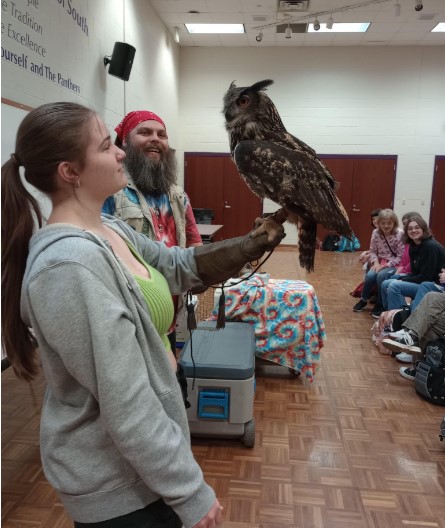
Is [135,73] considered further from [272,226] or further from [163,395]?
[163,395]

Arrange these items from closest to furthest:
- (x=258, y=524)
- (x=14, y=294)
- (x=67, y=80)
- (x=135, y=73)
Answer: (x=14, y=294) < (x=258, y=524) < (x=67, y=80) < (x=135, y=73)

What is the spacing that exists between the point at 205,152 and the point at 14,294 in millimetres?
9593

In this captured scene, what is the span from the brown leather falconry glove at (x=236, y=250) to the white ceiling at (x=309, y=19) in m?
7.17

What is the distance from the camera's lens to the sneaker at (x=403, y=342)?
3.29 meters

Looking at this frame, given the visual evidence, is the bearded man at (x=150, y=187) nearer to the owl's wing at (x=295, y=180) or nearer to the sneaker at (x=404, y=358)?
the owl's wing at (x=295, y=180)

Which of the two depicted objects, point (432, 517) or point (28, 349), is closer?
point (28, 349)

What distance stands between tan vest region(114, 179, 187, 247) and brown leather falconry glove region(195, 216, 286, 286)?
0.46 meters

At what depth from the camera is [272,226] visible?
1251mm

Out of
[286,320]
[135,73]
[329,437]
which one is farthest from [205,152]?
[329,437]

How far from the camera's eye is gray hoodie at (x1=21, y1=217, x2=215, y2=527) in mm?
712

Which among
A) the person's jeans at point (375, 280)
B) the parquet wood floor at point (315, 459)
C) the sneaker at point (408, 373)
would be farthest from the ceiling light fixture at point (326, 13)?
the parquet wood floor at point (315, 459)

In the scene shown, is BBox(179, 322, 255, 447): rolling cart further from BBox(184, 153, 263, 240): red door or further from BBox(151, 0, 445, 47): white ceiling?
BBox(184, 153, 263, 240): red door

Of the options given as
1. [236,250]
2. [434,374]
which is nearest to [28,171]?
[236,250]

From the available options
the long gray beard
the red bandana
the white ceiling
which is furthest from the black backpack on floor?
the white ceiling
